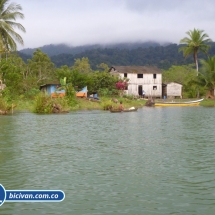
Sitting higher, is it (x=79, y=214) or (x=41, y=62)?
(x=41, y=62)

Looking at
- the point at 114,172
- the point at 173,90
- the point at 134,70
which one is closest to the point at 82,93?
the point at 134,70

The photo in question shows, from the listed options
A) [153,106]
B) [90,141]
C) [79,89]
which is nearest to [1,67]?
[79,89]

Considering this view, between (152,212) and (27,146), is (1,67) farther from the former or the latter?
(152,212)

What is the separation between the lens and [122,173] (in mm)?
10539

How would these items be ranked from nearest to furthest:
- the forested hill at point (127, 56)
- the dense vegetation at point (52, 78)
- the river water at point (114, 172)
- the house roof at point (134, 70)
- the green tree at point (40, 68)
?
the river water at point (114, 172) < the dense vegetation at point (52, 78) < the green tree at point (40, 68) < the house roof at point (134, 70) < the forested hill at point (127, 56)

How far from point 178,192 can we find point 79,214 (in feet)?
8.18

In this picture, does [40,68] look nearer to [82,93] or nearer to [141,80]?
[82,93]

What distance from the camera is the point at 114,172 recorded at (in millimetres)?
10664

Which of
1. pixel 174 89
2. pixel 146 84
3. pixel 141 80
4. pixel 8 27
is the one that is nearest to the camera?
pixel 8 27

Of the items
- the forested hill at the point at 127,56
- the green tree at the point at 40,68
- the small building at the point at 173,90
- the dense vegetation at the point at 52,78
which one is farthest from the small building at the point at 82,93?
the forested hill at the point at 127,56

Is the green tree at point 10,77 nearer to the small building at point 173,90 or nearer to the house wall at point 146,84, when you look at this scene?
the house wall at point 146,84

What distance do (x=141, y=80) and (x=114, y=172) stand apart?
175 feet

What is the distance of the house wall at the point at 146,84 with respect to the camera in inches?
2480

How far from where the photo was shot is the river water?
7.80 m
